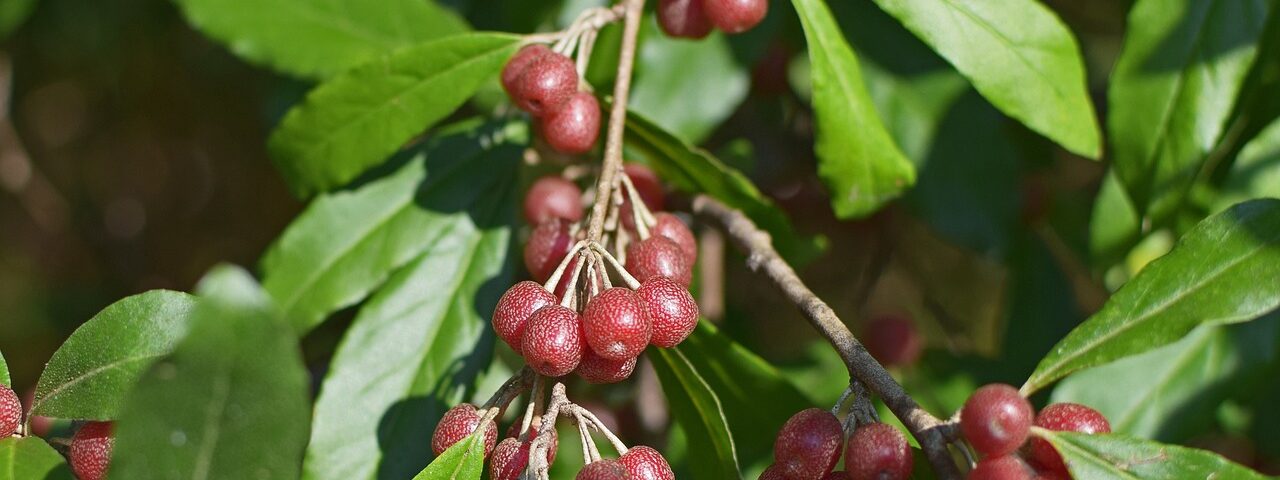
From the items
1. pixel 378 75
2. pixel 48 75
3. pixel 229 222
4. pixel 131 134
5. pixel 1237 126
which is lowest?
pixel 229 222

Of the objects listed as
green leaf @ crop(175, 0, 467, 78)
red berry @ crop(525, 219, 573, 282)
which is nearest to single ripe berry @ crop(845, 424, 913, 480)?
red berry @ crop(525, 219, 573, 282)

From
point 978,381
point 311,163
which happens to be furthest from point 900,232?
point 311,163

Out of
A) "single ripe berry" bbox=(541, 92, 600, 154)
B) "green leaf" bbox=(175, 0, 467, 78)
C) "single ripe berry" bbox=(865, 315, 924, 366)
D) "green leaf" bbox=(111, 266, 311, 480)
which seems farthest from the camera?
"single ripe berry" bbox=(865, 315, 924, 366)

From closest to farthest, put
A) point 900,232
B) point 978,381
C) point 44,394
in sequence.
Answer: point 44,394 < point 978,381 < point 900,232

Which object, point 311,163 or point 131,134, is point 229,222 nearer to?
point 131,134

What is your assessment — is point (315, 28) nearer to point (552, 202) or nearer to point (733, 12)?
point (552, 202)

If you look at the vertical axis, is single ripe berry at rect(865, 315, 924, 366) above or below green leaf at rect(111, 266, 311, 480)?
below

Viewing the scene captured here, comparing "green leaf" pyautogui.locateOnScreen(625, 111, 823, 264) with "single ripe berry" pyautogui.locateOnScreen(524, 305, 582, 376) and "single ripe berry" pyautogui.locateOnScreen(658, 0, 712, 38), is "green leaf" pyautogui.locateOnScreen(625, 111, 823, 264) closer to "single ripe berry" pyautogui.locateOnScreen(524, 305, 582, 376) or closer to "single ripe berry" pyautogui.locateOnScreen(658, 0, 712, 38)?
"single ripe berry" pyautogui.locateOnScreen(658, 0, 712, 38)
